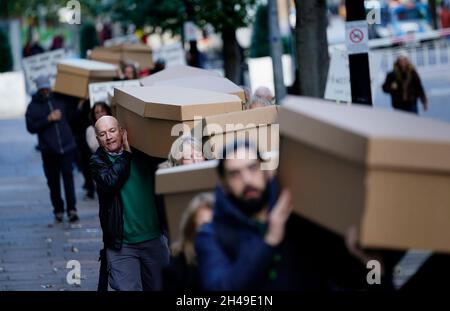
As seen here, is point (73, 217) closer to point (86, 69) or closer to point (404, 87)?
point (86, 69)

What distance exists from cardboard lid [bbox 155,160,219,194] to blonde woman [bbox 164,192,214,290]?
0.35 meters

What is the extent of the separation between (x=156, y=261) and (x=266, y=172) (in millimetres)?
3723

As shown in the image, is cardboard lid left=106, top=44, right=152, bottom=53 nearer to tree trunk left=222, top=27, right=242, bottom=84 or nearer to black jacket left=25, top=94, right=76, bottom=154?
tree trunk left=222, top=27, right=242, bottom=84

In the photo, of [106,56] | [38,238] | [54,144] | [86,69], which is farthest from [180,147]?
[106,56]

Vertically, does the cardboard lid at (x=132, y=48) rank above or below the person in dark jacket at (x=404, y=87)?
above

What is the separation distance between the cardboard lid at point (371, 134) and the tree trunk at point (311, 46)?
11671mm

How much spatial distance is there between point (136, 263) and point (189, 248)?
3137mm

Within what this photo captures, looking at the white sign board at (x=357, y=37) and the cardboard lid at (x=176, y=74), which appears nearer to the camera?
the cardboard lid at (x=176, y=74)

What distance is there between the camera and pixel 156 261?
8438 mm

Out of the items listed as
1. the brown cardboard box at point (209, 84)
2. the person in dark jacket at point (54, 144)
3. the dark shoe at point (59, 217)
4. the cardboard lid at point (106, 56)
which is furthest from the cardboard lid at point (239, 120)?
the cardboard lid at point (106, 56)

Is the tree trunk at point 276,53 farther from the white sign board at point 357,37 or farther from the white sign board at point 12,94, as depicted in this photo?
the white sign board at point 12,94

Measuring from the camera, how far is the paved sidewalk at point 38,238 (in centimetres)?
1184
